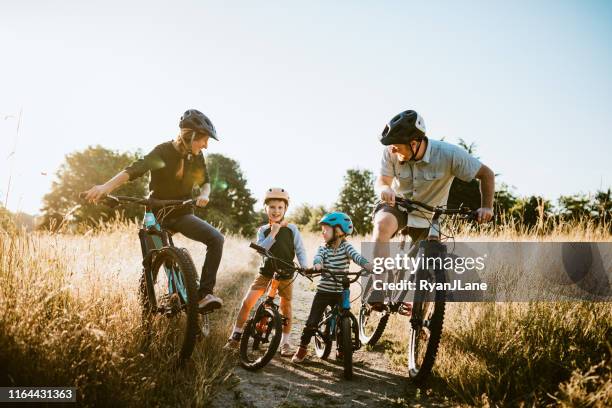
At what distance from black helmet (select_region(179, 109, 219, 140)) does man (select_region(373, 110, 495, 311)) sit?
190cm

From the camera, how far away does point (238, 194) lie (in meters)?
43.3

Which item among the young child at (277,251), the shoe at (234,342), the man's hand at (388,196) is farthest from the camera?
the young child at (277,251)

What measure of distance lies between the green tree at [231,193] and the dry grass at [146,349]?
3831 cm

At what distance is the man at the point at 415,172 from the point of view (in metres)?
3.91

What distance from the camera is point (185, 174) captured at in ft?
14.1

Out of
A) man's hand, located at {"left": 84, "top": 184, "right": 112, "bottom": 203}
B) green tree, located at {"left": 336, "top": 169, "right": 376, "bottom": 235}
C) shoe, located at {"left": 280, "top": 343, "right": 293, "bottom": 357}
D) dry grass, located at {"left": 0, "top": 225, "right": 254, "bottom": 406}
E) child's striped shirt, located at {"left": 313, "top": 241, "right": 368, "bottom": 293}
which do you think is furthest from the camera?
green tree, located at {"left": 336, "top": 169, "right": 376, "bottom": 235}

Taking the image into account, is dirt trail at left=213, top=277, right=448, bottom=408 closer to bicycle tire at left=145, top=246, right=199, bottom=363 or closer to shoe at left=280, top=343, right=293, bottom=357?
shoe at left=280, top=343, right=293, bottom=357

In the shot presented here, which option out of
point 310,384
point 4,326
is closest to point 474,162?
point 310,384

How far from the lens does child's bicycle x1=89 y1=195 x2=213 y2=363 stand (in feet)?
10.6

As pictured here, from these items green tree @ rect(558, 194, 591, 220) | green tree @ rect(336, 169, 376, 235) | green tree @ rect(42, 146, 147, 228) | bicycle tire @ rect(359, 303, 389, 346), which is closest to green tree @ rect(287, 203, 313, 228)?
green tree @ rect(336, 169, 376, 235)

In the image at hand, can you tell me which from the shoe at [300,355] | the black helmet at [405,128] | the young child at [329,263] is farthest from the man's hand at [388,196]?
the shoe at [300,355]

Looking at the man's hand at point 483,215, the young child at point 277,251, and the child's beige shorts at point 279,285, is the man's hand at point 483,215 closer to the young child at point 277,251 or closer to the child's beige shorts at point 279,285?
the young child at point 277,251

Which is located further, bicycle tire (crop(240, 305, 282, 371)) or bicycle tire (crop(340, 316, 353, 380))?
bicycle tire (crop(240, 305, 282, 371))

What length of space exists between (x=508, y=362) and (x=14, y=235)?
14.2ft
